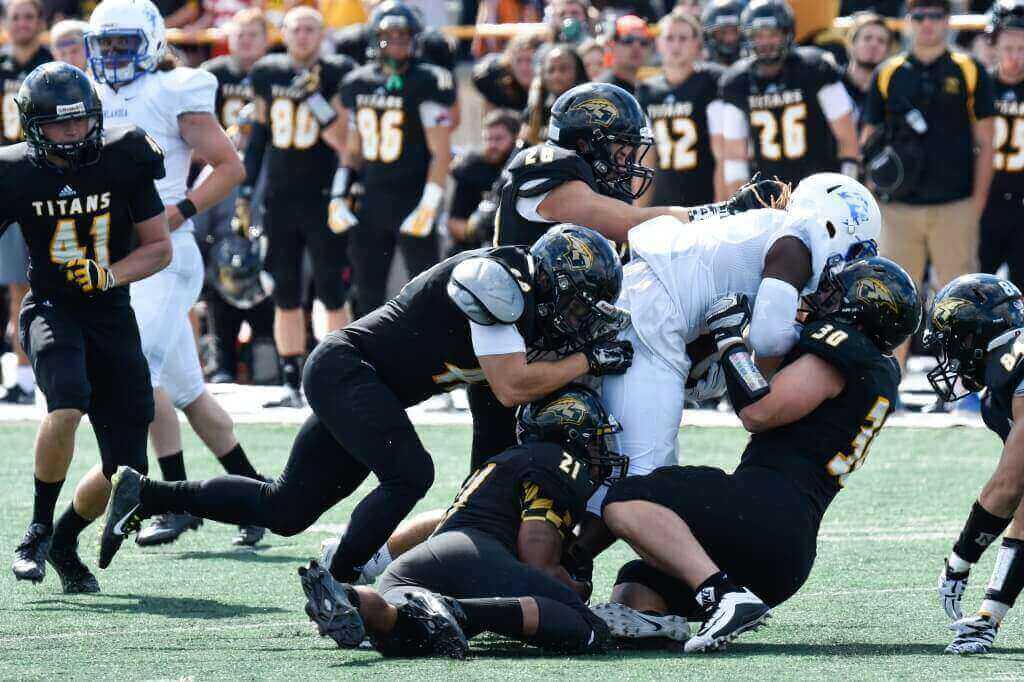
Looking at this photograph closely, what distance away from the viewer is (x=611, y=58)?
9758 millimetres

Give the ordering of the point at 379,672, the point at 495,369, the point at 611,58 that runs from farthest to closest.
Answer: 1. the point at 611,58
2. the point at 495,369
3. the point at 379,672

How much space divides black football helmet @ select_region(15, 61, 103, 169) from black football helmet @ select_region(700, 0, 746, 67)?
499cm

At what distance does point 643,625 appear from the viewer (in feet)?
15.4

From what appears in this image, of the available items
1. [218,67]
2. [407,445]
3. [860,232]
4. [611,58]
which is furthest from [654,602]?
[218,67]

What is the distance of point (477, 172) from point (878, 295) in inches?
223

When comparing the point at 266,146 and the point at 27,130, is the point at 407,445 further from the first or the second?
the point at 266,146

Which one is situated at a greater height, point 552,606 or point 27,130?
point 27,130

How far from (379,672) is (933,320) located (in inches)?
67.4

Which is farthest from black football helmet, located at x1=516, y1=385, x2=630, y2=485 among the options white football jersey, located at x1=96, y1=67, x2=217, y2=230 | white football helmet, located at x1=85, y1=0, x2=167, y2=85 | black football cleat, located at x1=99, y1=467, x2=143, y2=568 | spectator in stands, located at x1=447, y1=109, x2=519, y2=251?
spectator in stands, located at x1=447, y1=109, x2=519, y2=251

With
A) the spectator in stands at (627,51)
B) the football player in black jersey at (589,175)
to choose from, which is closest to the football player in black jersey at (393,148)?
the spectator in stands at (627,51)

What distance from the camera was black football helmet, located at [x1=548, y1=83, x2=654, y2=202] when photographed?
5453mm

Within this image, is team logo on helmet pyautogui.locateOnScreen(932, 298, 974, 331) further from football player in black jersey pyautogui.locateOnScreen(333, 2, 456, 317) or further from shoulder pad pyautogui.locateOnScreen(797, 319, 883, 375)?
football player in black jersey pyautogui.locateOnScreen(333, 2, 456, 317)

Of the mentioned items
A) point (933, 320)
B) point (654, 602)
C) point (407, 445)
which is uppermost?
point (933, 320)

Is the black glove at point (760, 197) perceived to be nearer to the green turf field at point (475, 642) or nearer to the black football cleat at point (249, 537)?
the green turf field at point (475, 642)
